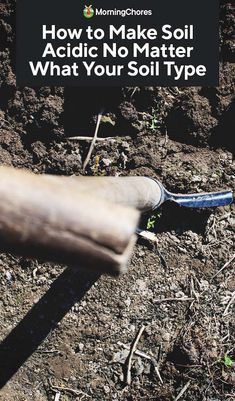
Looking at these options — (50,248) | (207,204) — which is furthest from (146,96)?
(50,248)

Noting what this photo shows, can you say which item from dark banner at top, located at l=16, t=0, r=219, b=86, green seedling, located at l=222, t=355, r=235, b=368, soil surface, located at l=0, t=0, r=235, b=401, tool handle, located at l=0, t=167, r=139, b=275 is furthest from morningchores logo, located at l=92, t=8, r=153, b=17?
tool handle, located at l=0, t=167, r=139, b=275

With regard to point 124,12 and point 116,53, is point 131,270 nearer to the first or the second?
point 116,53

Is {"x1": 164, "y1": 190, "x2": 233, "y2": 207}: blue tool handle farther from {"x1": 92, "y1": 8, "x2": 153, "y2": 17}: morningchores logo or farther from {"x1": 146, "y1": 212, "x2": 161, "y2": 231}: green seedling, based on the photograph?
{"x1": 92, "y1": 8, "x2": 153, "y2": 17}: morningchores logo

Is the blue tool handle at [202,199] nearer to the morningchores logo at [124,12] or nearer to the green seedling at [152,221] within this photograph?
the green seedling at [152,221]

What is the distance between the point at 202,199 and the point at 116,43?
39.0 inches

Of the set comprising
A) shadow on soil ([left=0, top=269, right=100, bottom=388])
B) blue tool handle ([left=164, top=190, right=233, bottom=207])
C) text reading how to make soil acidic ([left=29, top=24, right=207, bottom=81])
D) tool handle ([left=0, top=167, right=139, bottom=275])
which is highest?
text reading how to make soil acidic ([left=29, top=24, right=207, bottom=81])

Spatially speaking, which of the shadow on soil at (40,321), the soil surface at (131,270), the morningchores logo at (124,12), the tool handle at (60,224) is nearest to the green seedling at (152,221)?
the soil surface at (131,270)

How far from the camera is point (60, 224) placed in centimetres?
85

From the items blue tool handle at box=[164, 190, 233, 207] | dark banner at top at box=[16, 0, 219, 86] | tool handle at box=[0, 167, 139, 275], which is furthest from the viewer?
dark banner at top at box=[16, 0, 219, 86]

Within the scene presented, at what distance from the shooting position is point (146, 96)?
8.74 ft

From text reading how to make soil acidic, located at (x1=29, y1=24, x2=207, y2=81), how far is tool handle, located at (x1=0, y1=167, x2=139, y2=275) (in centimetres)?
196

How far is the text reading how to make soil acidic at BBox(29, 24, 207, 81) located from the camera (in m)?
2.74

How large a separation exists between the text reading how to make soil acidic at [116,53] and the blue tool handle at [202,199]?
2.19 feet

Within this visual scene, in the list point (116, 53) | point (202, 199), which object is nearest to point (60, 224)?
point (202, 199)
